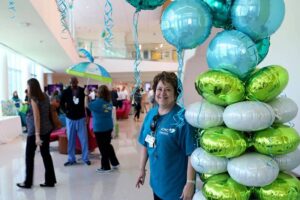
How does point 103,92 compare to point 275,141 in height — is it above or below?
above

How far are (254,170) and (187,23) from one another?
77cm

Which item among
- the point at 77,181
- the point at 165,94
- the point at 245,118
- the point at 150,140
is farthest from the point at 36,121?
the point at 245,118

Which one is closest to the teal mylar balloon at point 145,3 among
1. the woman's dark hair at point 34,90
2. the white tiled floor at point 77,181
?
the woman's dark hair at point 34,90

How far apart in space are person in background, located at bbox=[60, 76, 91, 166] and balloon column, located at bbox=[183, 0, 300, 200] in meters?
3.36

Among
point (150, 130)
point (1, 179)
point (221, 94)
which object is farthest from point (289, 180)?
point (1, 179)

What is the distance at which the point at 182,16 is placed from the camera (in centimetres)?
147

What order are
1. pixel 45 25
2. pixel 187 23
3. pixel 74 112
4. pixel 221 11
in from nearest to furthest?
pixel 187 23
pixel 221 11
pixel 74 112
pixel 45 25

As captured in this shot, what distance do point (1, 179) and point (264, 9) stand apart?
4.14m

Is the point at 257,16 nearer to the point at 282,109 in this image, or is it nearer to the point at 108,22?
the point at 282,109

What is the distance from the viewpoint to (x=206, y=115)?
147 centimetres

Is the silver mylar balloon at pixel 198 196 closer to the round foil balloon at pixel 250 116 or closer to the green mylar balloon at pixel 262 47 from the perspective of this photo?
the round foil balloon at pixel 250 116

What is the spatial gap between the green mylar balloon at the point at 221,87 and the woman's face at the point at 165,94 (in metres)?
0.35

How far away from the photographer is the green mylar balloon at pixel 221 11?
5.09 ft

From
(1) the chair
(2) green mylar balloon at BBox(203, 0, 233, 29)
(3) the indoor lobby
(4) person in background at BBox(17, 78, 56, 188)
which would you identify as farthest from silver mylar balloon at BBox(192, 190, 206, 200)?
(1) the chair
